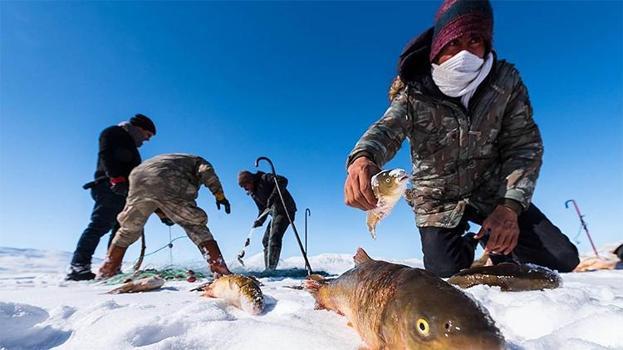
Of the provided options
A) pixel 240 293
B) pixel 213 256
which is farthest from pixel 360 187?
pixel 213 256

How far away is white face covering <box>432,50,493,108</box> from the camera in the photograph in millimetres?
3209

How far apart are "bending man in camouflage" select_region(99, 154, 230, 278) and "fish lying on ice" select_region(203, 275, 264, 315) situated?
8.14ft

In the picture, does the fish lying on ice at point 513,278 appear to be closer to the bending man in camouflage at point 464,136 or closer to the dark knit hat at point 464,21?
the bending man in camouflage at point 464,136

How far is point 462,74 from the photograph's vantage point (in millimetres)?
3246

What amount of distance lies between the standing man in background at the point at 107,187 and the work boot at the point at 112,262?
29.8 inches

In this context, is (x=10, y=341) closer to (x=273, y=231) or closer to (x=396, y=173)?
(x=396, y=173)

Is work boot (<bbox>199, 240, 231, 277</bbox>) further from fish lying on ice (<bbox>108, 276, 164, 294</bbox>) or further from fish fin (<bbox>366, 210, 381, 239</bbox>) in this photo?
fish fin (<bbox>366, 210, 381, 239</bbox>)

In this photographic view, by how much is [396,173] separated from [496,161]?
273 cm

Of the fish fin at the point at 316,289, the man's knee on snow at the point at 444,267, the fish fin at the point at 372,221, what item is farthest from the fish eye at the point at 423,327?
the man's knee on snow at the point at 444,267

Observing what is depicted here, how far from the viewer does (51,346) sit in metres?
1.35

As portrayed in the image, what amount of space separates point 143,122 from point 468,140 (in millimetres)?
5839

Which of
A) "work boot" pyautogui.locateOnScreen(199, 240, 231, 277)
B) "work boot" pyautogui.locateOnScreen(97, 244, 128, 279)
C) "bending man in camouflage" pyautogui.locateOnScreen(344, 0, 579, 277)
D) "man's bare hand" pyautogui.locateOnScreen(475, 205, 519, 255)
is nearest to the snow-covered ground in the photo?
"man's bare hand" pyautogui.locateOnScreen(475, 205, 519, 255)

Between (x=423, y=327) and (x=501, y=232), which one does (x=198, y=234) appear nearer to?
(x=501, y=232)

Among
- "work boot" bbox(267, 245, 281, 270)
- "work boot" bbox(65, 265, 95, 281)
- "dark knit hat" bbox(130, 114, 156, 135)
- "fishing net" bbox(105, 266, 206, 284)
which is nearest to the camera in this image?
"fishing net" bbox(105, 266, 206, 284)
